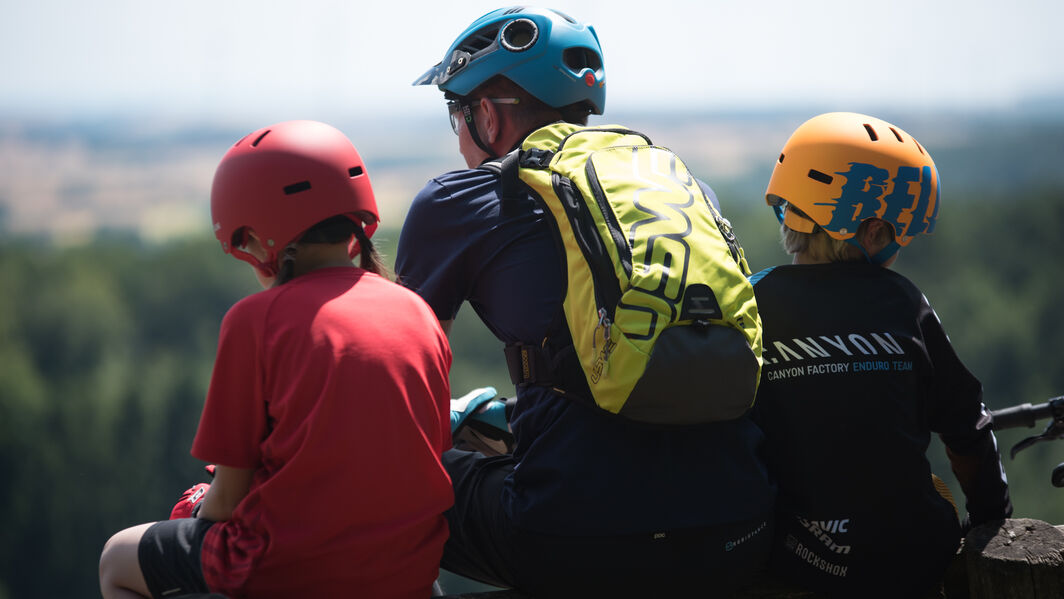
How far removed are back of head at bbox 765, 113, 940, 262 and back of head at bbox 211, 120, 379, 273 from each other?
59.6 inches

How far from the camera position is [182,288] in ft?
215

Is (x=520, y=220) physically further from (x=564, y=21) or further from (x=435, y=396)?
(x=564, y=21)

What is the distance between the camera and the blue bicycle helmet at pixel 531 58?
3.30 m

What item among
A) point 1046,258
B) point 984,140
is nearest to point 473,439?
point 1046,258

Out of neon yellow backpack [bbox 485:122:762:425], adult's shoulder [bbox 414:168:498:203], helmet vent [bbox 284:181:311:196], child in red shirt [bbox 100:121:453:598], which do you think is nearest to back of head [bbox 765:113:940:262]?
neon yellow backpack [bbox 485:122:762:425]

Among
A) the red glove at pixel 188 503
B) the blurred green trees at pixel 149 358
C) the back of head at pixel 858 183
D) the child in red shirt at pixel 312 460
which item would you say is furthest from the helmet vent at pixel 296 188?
the blurred green trees at pixel 149 358

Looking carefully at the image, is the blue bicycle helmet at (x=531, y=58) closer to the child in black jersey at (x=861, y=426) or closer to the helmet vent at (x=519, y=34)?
the helmet vent at (x=519, y=34)

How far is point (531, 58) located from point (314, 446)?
175cm

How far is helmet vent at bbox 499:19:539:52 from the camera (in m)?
3.35

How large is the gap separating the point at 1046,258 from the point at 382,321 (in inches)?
2884

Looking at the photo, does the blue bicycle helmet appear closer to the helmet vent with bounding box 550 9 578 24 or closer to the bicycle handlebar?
the helmet vent with bounding box 550 9 578 24

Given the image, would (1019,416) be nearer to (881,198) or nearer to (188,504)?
(881,198)

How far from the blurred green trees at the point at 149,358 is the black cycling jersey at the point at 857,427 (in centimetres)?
4610

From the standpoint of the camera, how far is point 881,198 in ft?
10.2
